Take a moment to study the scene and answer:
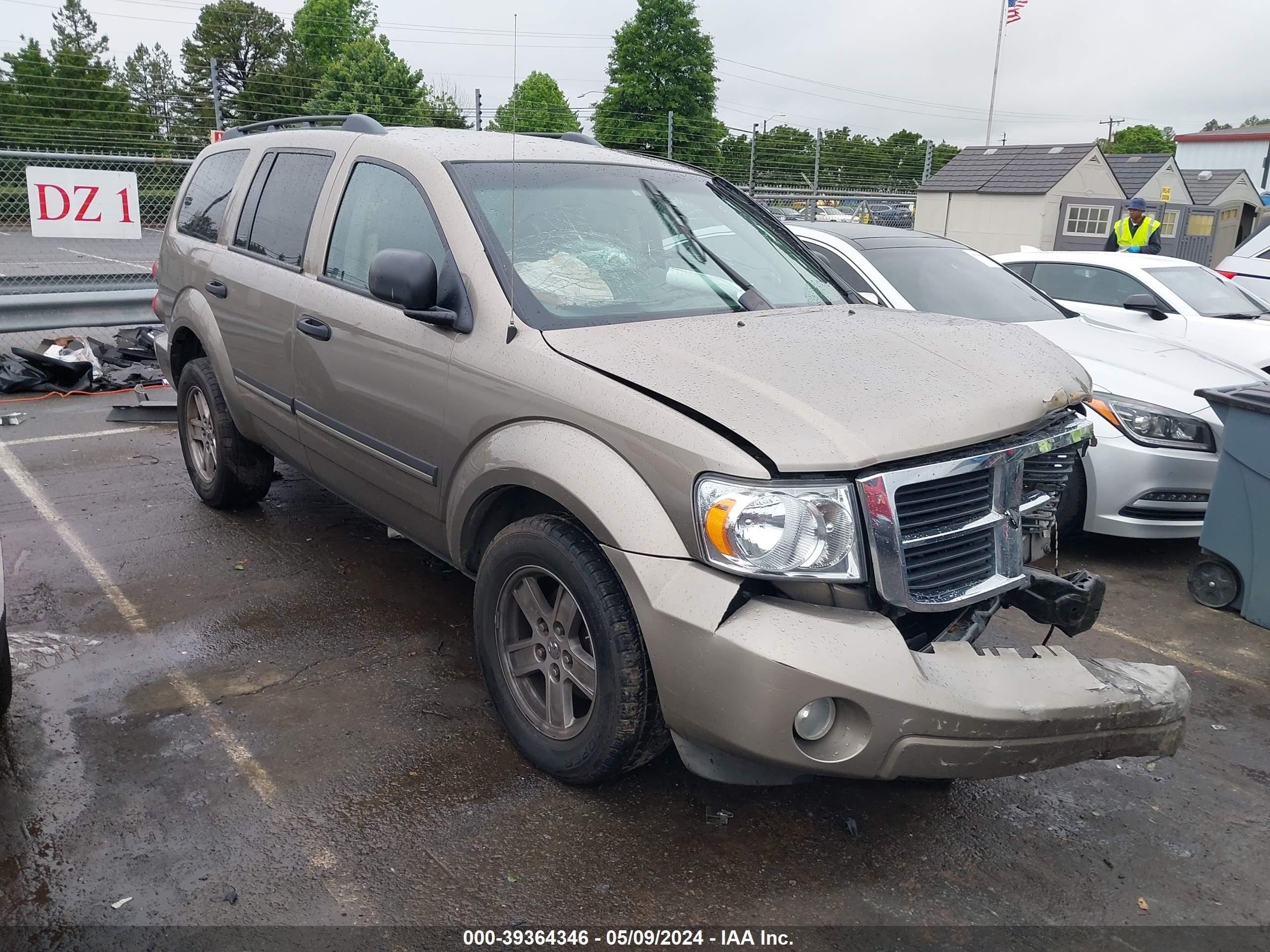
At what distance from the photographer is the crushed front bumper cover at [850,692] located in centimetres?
246

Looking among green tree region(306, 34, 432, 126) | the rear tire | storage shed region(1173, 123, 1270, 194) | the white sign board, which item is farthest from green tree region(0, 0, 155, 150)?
storage shed region(1173, 123, 1270, 194)

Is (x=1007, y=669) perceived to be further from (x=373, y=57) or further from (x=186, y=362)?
(x=373, y=57)

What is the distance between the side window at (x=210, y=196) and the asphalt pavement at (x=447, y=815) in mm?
1938

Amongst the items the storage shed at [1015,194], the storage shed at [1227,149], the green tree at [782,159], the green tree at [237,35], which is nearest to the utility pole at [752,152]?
the green tree at [782,159]

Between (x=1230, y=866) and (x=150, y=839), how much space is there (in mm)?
3066

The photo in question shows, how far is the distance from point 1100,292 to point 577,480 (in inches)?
258

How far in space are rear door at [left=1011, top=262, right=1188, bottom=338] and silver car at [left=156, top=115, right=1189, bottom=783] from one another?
416cm

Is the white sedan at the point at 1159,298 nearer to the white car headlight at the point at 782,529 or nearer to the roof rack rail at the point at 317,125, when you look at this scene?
the roof rack rail at the point at 317,125

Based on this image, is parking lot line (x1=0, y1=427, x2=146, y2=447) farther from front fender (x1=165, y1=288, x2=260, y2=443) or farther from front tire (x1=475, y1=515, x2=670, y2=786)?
front tire (x1=475, y1=515, x2=670, y2=786)

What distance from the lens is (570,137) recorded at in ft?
15.4

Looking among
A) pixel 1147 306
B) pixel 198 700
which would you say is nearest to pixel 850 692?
pixel 198 700

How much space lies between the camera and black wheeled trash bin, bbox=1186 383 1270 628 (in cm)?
447

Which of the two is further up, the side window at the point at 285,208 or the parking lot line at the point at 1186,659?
the side window at the point at 285,208

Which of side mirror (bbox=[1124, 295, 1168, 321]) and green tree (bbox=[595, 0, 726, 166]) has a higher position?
green tree (bbox=[595, 0, 726, 166])
